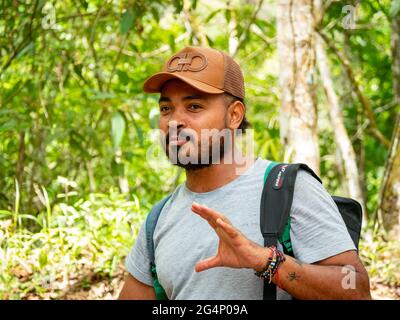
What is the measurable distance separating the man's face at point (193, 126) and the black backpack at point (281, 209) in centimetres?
22

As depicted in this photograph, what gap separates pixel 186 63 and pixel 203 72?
0.26 ft

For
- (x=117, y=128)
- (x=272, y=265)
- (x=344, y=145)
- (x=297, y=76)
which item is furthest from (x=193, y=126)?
(x=344, y=145)

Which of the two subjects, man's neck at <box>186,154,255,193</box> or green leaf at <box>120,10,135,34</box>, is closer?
man's neck at <box>186,154,255,193</box>

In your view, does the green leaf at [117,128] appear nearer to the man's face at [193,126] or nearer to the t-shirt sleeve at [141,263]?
the t-shirt sleeve at [141,263]

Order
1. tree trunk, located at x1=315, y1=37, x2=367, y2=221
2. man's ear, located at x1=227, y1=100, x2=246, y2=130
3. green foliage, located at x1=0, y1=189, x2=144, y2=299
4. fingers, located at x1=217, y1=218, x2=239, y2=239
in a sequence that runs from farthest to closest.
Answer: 1. tree trunk, located at x1=315, y1=37, x2=367, y2=221
2. green foliage, located at x1=0, y1=189, x2=144, y2=299
3. man's ear, located at x1=227, y1=100, x2=246, y2=130
4. fingers, located at x1=217, y1=218, x2=239, y2=239

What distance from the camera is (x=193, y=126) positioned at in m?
2.34

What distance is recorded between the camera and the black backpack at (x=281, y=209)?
6.87 ft

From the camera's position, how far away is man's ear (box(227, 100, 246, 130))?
2.43 m

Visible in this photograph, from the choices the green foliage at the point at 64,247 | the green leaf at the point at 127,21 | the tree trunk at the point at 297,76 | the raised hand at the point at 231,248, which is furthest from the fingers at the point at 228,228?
the green leaf at the point at 127,21

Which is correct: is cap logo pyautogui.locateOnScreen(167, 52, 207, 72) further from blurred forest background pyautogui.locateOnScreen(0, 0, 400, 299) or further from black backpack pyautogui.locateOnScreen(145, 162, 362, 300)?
blurred forest background pyautogui.locateOnScreen(0, 0, 400, 299)

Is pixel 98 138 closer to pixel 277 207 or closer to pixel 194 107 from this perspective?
pixel 194 107

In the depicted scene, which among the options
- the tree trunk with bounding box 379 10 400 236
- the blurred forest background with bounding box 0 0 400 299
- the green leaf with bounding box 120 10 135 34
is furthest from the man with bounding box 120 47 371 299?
the tree trunk with bounding box 379 10 400 236
